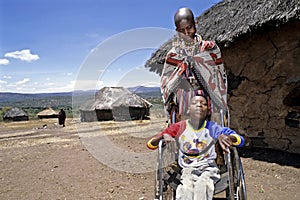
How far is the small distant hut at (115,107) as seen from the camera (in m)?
20.4

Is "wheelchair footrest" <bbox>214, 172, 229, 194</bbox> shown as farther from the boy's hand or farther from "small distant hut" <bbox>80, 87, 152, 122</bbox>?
"small distant hut" <bbox>80, 87, 152, 122</bbox>

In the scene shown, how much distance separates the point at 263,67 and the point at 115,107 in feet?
52.4

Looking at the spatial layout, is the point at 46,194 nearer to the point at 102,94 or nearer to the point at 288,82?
the point at 288,82

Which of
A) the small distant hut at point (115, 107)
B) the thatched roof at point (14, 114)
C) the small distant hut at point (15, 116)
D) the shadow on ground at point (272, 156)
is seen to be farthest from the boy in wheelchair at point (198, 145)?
the thatched roof at point (14, 114)

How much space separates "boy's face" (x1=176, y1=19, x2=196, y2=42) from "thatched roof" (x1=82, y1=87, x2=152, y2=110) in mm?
17312

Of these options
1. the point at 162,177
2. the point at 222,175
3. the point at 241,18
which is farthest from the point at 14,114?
the point at 222,175

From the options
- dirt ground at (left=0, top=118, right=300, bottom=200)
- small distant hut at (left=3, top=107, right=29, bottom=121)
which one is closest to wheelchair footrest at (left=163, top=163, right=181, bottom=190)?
dirt ground at (left=0, top=118, right=300, bottom=200)

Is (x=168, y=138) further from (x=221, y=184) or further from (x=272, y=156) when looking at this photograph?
(x=272, y=156)

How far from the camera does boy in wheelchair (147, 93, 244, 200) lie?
2283mm

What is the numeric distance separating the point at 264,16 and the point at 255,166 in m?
2.54

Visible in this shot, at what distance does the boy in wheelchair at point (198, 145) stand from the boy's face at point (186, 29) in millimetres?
638

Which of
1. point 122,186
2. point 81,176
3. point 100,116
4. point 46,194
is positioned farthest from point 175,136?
point 100,116

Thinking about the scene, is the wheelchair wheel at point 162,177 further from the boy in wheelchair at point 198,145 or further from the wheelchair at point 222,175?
the boy in wheelchair at point 198,145

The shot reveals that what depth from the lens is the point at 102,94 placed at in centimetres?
2258
